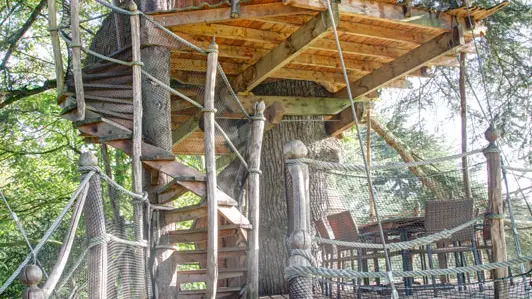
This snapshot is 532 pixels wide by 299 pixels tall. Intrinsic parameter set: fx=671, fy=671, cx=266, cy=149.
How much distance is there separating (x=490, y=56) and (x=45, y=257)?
9348 millimetres

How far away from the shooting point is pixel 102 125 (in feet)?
24.9

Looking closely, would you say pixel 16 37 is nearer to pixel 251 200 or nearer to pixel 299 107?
pixel 299 107

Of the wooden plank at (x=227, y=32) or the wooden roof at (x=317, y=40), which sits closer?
the wooden roof at (x=317, y=40)

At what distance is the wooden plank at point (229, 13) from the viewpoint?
7809 mm

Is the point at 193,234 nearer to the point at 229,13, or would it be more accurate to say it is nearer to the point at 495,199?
the point at 229,13

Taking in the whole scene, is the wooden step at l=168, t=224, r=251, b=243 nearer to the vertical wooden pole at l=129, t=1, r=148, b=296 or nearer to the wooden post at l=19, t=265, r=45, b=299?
the vertical wooden pole at l=129, t=1, r=148, b=296

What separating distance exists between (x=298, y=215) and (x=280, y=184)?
4.29m

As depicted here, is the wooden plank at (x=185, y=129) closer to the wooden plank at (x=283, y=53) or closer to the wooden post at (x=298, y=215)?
the wooden plank at (x=283, y=53)

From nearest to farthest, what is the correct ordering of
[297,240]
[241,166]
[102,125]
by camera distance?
1. [297,240]
2. [102,125]
3. [241,166]

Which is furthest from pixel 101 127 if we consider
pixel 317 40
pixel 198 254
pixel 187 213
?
pixel 317 40

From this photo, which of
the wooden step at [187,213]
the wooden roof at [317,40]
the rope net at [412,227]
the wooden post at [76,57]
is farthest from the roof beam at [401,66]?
the wooden post at [76,57]

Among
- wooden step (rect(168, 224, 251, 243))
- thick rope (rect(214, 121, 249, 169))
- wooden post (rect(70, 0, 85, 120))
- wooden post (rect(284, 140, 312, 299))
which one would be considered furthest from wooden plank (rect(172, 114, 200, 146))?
wooden post (rect(284, 140, 312, 299))

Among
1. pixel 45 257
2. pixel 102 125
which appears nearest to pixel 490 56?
pixel 102 125

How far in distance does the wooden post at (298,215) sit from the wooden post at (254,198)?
81.6 inches
